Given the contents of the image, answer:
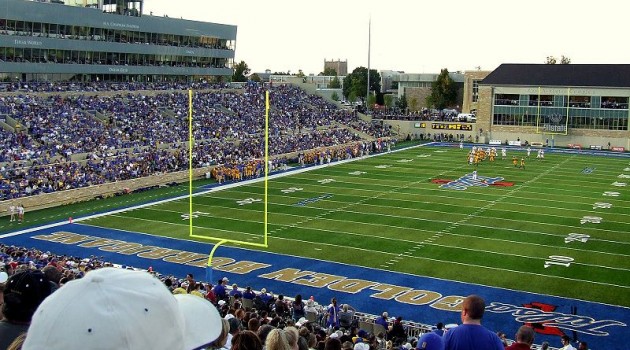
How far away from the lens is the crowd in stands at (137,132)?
28.3m

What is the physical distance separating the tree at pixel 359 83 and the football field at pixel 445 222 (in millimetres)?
59942

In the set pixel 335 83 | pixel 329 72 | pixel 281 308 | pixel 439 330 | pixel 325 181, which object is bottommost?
pixel 281 308

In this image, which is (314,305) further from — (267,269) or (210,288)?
(267,269)

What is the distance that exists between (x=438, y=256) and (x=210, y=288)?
7.54m


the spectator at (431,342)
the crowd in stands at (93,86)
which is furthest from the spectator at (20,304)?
the crowd in stands at (93,86)

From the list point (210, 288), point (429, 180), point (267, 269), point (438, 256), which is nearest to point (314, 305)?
point (210, 288)

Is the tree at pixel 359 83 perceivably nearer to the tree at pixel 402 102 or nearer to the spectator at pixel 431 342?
the tree at pixel 402 102

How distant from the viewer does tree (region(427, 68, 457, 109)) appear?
273ft

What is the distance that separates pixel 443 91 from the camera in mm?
83188

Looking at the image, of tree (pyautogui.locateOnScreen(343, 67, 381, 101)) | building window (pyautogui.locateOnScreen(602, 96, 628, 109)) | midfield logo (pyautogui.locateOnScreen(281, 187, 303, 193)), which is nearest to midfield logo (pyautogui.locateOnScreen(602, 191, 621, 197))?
midfield logo (pyautogui.locateOnScreen(281, 187, 303, 193))

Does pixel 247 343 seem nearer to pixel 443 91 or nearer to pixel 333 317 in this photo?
pixel 333 317

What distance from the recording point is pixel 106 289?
1.71 m

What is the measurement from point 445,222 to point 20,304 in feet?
70.7

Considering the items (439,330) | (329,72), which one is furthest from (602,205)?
(329,72)
